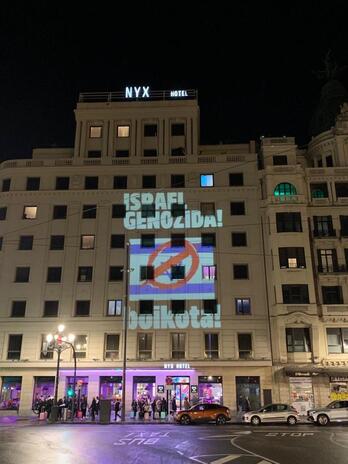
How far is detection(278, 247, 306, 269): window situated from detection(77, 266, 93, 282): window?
17.8 metres

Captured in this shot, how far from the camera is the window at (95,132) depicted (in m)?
50.9

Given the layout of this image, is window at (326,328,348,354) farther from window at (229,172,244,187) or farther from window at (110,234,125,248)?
window at (110,234,125,248)

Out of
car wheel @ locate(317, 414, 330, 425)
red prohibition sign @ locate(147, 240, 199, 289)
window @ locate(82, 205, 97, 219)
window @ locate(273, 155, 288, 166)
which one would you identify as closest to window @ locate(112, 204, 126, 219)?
window @ locate(82, 205, 97, 219)

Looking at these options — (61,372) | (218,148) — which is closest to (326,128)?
(218,148)

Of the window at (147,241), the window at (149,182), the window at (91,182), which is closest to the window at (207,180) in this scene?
the window at (149,182)

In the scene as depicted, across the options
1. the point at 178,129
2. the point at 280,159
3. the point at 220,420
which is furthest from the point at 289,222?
the point at 220,420

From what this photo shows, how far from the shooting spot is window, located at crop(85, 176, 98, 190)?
48500 mm

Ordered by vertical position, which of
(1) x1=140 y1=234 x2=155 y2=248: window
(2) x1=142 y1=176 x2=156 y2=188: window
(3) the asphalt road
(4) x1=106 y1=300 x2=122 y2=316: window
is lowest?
(3) the asphalt road

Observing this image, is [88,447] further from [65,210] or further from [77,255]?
[65,210]

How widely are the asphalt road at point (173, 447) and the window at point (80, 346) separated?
18.2 metres

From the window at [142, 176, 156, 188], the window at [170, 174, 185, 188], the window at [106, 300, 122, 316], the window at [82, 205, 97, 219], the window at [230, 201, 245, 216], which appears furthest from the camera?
the window at [142, 176, 156, 188]

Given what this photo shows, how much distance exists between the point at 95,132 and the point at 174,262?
1730 cm

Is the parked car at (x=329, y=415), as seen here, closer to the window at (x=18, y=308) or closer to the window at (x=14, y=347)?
the window at (x=14, y=347)

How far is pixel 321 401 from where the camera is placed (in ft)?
129
